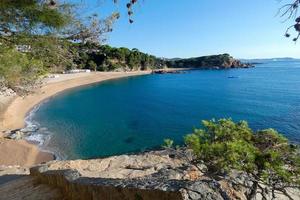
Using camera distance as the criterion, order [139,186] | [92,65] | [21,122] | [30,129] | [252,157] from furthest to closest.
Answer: [92,65] < [21,122] < [30,129] < [139,186] < [252,157]

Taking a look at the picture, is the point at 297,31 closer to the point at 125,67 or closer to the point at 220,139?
the point at 220,139

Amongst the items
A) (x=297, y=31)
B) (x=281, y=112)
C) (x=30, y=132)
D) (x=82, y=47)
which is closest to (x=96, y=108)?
(x=30, y=132)

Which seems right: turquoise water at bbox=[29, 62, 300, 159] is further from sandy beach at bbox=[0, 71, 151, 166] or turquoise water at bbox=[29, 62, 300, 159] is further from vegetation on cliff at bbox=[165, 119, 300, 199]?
vegetation on cliff at bbox=[165, 119, 300, 199]

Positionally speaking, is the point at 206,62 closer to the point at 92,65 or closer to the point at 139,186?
the point at 92,65

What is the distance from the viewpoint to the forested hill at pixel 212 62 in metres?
169

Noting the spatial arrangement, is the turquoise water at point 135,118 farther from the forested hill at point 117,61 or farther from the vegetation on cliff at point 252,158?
the forested hill at point 117,61

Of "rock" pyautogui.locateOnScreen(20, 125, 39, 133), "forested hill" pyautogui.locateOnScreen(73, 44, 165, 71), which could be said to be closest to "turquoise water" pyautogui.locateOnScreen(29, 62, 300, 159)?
"rock" pyautogui.locateOnScreen(20, 125, 39, 133)

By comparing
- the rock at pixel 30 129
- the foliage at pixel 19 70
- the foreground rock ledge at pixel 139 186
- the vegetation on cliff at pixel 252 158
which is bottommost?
the rock at pixel 30 129

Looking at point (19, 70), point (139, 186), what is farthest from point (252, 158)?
point (19, 70)

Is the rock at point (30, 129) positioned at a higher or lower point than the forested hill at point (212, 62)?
higher

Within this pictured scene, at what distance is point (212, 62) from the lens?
174750 millimetres

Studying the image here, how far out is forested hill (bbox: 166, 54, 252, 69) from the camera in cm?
16938

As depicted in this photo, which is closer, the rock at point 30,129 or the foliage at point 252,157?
the foliage at point 252,157

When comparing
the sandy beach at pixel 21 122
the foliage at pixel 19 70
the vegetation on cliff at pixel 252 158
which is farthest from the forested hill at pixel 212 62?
the vegetation on cliff at pixel 252 158
